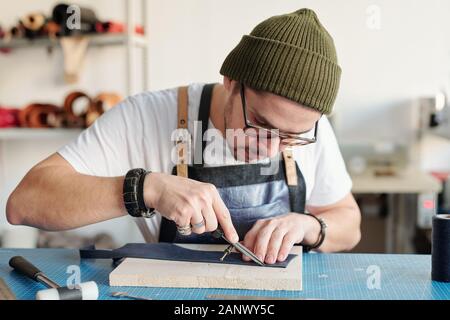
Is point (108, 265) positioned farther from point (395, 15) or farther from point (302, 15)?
point (395, 15)

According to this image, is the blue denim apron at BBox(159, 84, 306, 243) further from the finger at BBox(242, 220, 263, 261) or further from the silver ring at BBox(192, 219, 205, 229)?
the silver ring at BBox(192, 219, 205, 229)

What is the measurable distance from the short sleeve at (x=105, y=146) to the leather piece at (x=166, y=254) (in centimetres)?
16

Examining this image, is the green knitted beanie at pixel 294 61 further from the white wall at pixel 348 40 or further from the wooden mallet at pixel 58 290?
the wooden mallet at pixel 58 290

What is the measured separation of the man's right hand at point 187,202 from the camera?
0.76 meters

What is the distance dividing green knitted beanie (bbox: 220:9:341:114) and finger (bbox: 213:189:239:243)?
A: 177 mm

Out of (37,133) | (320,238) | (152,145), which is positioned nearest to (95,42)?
(37,133)

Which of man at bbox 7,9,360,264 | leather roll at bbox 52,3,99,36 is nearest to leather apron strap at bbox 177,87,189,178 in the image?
man at bbox 7,9,360,264

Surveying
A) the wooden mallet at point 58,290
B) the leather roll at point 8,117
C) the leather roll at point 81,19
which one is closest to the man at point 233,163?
the wooden mallet at point 58,290

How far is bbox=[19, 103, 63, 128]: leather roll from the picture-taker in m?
1.98

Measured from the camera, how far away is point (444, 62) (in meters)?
0.90

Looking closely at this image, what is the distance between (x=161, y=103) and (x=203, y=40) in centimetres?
16

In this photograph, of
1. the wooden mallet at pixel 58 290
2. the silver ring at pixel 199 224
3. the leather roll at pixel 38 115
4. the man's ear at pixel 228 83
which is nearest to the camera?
the wooden mallet at pixel 58 290

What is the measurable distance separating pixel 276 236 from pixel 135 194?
23 centimetres
